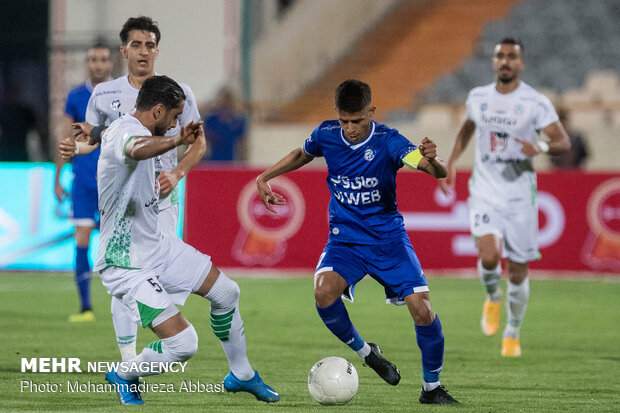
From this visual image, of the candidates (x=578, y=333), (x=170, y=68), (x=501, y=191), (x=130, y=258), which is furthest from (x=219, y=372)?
(x=170, y=68)

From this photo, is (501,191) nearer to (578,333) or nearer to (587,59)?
(578,333)

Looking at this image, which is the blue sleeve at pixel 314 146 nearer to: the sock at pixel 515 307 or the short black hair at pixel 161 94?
the short black hair at pixel 161 94

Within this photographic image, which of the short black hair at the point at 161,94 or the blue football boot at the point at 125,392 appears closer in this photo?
the short black hair at the point at 161,94

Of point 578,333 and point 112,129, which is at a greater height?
point 112,129

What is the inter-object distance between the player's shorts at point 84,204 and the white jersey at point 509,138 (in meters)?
3.68

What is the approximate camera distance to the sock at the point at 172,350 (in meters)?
6.03

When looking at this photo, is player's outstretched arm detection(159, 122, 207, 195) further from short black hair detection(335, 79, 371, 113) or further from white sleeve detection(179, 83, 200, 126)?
short black hair detection(335, 79, 371, 113)

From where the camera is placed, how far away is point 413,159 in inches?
252

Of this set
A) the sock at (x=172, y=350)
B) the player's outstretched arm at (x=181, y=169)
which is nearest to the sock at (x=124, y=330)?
the sock at (x=172, y=350)

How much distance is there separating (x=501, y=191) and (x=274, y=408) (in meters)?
3.74

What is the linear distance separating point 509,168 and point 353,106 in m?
3.14

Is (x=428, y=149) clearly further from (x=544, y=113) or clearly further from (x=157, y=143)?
(x=544, y=113)

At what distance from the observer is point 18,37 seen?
26.0 metres

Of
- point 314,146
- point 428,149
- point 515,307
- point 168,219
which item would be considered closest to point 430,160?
point 428,149
